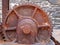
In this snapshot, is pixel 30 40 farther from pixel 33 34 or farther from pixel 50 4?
pixel 50 4

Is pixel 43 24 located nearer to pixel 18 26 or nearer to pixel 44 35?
pixel 44 35

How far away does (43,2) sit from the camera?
9742 mm

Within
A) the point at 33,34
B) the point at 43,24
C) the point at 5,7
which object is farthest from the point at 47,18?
the point at 5,7

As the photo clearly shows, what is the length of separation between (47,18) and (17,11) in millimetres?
451

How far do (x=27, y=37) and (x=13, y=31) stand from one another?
0.89 feet

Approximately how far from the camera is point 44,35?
355 centimetres

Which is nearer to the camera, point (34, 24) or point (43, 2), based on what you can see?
point (34, 24)

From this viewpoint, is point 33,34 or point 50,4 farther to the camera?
point 50,4

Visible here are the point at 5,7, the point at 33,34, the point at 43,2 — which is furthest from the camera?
the point at 43,2

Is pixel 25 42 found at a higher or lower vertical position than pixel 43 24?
lower

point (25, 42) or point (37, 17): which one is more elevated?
point (37, 17)

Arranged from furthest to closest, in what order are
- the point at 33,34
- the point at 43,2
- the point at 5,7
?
the point at 43,2
the point at 5,7
the point at 33,34

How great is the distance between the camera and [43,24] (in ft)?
11.6

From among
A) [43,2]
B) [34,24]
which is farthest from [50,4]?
[34,24]
